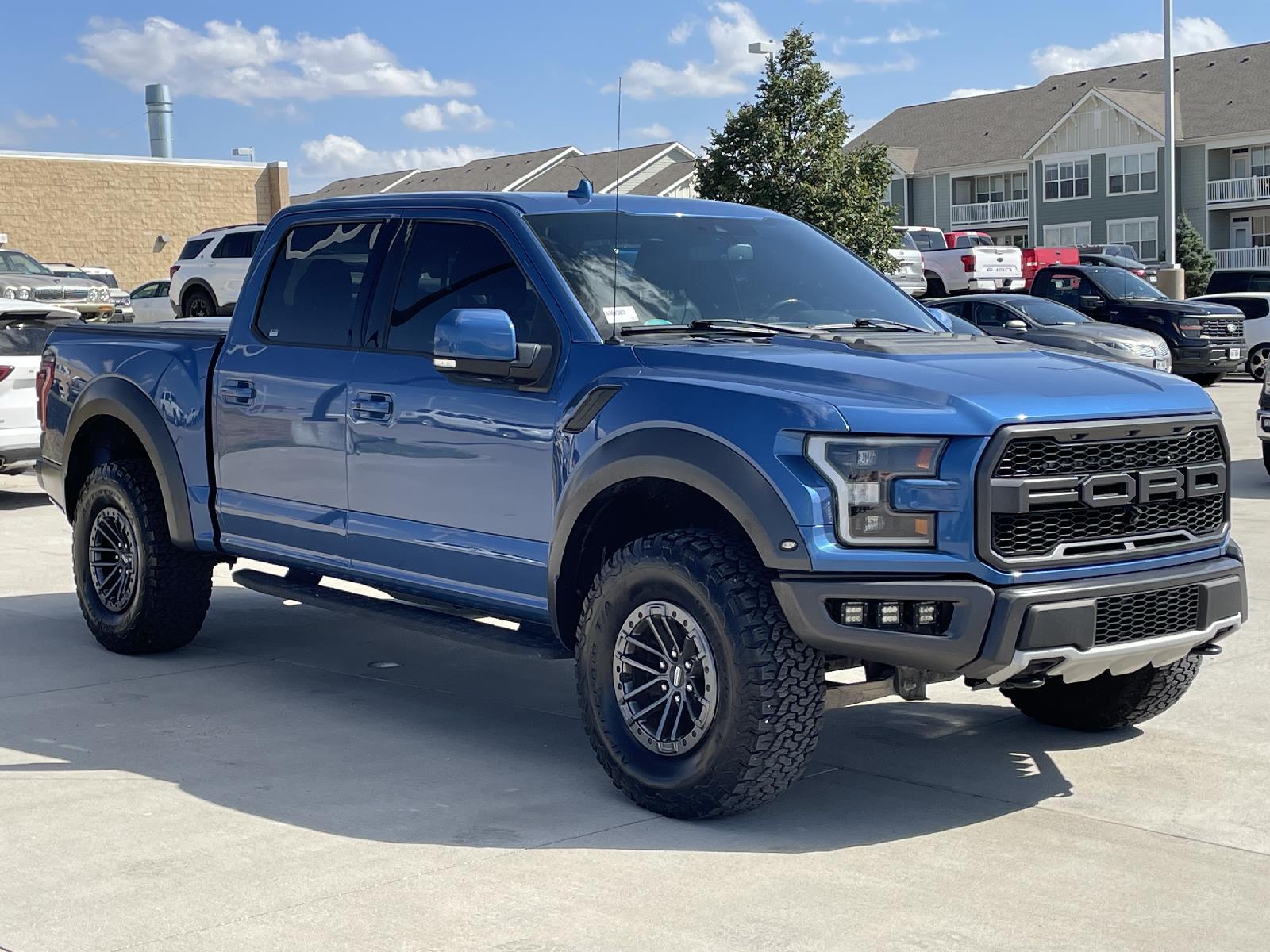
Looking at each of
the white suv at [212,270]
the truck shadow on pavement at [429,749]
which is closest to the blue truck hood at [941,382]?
the truck shadow on pavement at [429,749]

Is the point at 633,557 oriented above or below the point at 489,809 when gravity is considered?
above

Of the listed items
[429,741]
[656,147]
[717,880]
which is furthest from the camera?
[656,147]

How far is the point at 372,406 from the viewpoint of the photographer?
629 centimetres

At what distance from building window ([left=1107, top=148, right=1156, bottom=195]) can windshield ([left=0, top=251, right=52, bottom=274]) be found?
4561 cm

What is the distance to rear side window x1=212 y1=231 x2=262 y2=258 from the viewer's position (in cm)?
2745

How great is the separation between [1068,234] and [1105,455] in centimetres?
6582

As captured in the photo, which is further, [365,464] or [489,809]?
[365,464]

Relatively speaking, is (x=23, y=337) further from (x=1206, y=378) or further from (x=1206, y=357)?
(x=1206, y=378)

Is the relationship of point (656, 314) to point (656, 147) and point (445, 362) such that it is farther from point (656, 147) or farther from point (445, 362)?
point (656, 147)

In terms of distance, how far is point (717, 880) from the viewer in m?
4.61

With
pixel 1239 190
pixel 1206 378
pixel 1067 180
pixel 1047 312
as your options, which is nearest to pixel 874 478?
pixel 1047 312

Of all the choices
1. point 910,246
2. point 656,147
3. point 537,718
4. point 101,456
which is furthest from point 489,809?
point 656,147

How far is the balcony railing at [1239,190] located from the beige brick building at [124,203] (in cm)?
3501

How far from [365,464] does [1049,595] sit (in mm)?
2790
